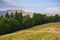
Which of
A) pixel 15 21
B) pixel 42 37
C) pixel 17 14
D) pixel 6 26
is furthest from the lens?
pixel 17 14

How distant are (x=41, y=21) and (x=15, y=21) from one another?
4.91 meters

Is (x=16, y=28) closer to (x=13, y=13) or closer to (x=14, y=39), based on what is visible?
(x=13, y=13)

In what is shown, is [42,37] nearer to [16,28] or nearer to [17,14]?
[16,28]

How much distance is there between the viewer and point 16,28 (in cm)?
2336

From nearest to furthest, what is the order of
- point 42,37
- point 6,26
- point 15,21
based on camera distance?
point 42,37 < point 6,26 < point 15,21

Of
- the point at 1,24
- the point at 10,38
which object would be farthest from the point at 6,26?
the point at 10,38

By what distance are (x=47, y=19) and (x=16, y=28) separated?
687 centimetres

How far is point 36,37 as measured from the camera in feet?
49.4

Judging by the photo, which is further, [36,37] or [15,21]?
[15,21]

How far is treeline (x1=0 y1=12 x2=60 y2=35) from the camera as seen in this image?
22.7 metres

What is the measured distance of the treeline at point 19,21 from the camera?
22.7 m

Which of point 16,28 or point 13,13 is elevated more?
point 13,13

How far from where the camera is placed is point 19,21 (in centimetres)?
2466

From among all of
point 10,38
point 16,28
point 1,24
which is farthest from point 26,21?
point 10,38
